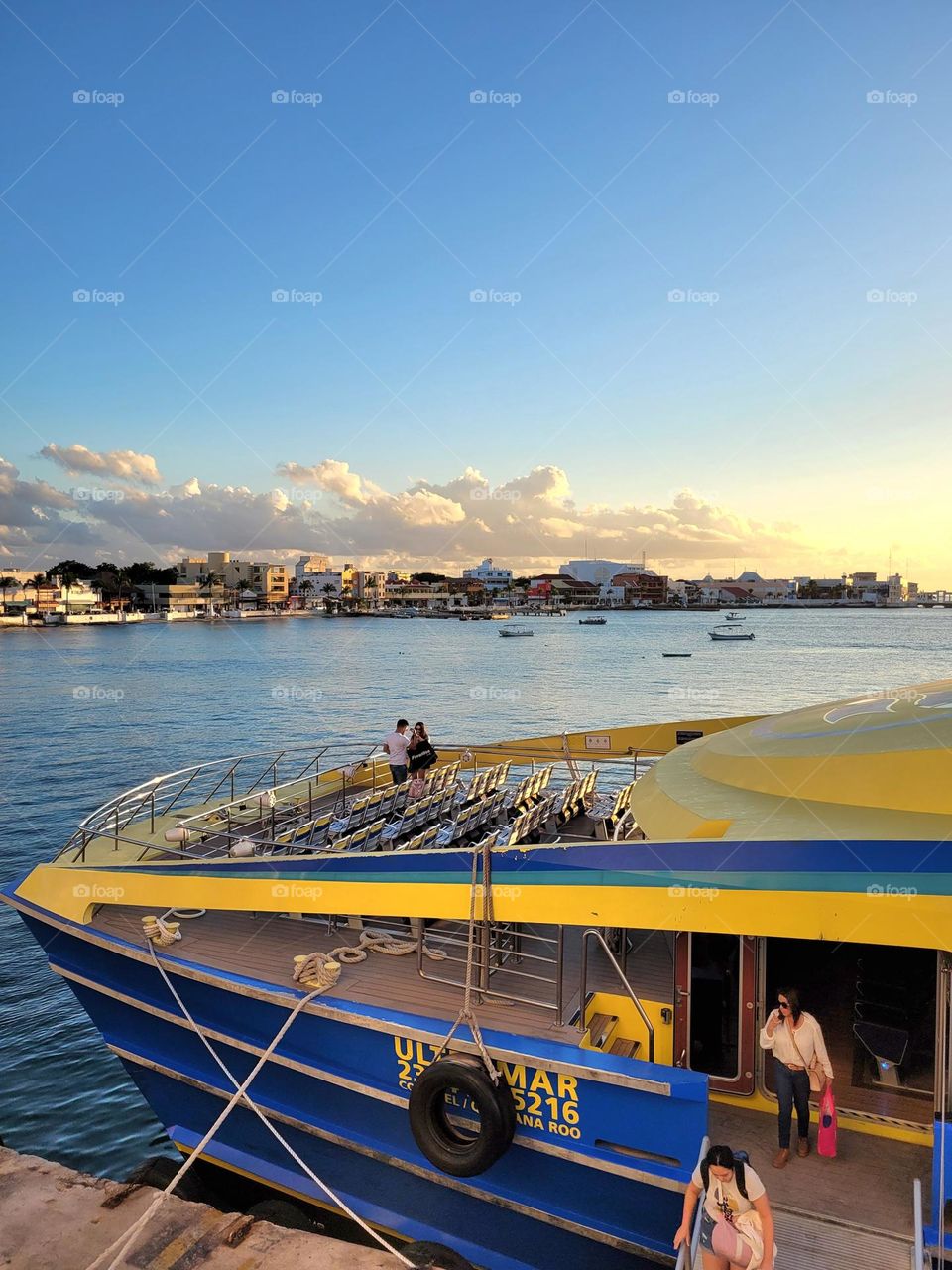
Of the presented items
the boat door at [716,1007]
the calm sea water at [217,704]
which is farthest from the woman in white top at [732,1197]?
the calm sea water at [217,704]

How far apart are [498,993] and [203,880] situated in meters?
3.21

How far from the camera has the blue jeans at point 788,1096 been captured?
5863 millimetres

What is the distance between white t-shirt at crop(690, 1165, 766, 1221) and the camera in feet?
15.7

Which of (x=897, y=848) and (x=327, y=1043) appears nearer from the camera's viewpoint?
(x=897, y=848)

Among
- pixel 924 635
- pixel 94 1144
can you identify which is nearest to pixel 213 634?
pixel 924 635

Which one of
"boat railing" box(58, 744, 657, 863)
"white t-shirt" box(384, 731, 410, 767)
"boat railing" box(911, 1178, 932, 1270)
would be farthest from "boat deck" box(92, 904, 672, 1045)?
"white t-shirt" box(384, 731, 410, 767)

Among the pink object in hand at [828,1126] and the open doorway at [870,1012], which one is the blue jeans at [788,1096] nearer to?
the pink object in hand at [828,1126]

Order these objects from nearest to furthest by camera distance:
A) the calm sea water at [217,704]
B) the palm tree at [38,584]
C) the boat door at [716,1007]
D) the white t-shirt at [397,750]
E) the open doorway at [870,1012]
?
the open doorway at [870,1012] < the boat door at [716,1007] < the calm sea water at [217,704] < the white t-shirt at [397,750] < the palm tree at [38,584]

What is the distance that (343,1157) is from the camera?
775 centimetres

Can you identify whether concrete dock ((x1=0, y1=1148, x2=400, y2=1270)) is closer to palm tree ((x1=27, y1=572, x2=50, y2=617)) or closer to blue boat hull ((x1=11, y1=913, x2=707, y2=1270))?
blue boat hull ((x1=11, y1=913, x2=707, y2=1270))

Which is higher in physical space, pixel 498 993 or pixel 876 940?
pixel 876 940

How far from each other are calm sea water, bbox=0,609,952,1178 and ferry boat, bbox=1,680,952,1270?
4378 mm

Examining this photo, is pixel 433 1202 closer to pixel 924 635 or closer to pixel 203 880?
pixel 203 880

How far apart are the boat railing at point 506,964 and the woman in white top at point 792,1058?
174 centimetres
